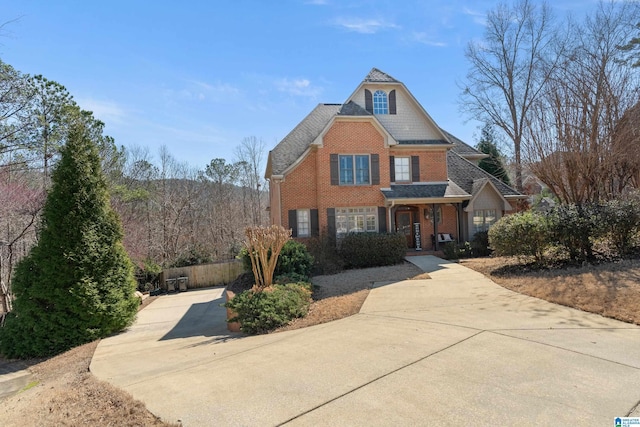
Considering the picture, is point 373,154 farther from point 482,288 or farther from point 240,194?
point 240,194

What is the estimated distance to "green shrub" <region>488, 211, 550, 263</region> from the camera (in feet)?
33.8

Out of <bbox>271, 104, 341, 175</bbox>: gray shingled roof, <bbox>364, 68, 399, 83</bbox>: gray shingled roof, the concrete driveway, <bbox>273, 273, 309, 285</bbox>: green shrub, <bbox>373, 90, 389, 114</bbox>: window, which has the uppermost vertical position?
<bbox>364, 68, 399, 83</bbox>: gray shingled roof

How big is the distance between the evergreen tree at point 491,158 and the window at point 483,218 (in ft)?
17.3

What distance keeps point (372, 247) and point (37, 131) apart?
1376cm

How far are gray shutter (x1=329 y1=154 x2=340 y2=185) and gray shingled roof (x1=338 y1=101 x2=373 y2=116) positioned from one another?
2.14m

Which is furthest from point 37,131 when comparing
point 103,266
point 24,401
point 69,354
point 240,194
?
point 240,194

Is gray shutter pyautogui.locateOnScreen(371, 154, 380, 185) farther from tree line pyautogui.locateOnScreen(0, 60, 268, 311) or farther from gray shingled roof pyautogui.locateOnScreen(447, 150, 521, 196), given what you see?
tree line pyautogui.locateOnScreen(0, 60, 268, 311)

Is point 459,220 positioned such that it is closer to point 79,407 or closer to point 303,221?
point 303,221

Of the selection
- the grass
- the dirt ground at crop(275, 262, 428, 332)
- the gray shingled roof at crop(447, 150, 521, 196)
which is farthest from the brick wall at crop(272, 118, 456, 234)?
the gray shingled roof at crop(447, 150, 521, 196)

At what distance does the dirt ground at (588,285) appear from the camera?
6.30 m

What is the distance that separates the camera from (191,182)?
3038 cm

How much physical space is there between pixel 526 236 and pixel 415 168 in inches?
327

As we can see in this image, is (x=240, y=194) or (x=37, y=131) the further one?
(x=240, y=194)

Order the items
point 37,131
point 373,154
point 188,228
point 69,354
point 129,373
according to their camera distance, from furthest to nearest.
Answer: point 188,228 < point 373,154 < point 37,131 < point 69,354 < point 129,373
